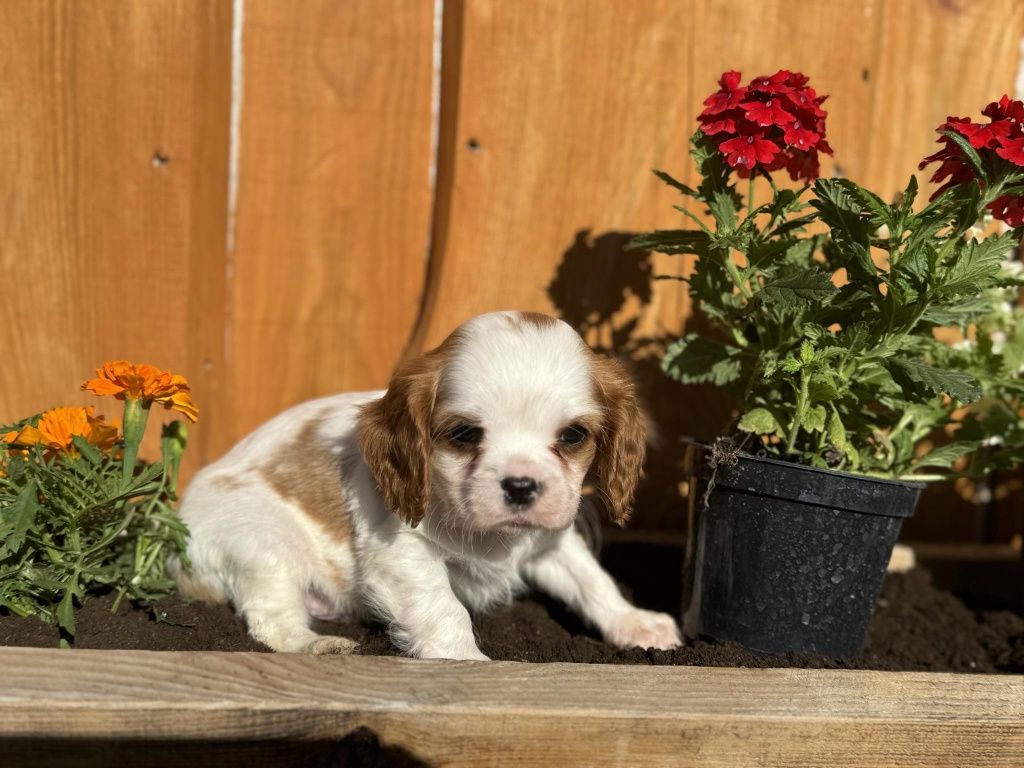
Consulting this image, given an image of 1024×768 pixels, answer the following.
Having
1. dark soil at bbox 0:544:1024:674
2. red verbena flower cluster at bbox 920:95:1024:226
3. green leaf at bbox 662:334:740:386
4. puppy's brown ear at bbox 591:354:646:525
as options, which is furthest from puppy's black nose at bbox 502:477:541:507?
red verbena flower cluster at bbox 920:95:1024:226

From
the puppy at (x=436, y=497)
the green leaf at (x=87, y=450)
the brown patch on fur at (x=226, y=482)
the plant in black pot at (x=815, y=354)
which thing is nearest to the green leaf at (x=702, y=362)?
the plant in black pot at (x=815, y=354)

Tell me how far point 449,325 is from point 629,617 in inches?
51.2

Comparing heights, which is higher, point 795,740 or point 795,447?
point 795,447

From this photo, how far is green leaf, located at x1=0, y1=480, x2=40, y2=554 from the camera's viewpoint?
2422 millimetres

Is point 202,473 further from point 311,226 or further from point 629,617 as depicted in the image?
point 629,617

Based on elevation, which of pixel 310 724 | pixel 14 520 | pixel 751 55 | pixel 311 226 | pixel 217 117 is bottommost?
pixel 310 724

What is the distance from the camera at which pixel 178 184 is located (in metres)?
3.48

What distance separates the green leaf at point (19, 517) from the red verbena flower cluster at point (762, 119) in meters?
2.08

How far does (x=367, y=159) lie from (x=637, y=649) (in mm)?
2077

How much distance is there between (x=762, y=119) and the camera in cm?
261

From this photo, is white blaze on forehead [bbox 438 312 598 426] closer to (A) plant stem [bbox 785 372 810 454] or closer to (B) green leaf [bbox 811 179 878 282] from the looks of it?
(A) plant stem [bbox 785 372 810 454]

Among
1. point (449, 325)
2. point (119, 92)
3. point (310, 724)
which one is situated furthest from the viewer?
point (449, 325)

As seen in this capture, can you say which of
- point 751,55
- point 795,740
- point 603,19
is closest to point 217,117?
point 603,19

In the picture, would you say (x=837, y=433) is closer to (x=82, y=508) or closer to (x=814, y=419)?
(x=814, y=419)
